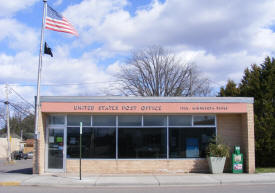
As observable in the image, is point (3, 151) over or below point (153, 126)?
below

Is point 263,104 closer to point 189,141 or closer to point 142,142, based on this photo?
point 189,141

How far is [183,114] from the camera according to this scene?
57.9ft

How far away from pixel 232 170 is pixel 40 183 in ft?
32.2

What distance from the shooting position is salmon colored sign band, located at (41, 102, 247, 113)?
16.8 metres

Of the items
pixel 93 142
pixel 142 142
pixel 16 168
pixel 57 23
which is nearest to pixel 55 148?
pixel 93 142

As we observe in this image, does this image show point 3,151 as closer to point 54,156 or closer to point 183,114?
point 54,156

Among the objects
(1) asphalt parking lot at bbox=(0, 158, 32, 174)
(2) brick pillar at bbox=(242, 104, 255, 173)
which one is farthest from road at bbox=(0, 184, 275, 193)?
(1) asphalt parking lot at bbox=(0, 158, 32, 174)

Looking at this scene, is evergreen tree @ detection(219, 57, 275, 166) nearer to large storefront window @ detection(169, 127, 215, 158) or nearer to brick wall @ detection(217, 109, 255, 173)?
brick wall @ detection(217, 109, 255, 173)

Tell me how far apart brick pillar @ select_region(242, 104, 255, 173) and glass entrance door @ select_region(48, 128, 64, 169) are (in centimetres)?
995

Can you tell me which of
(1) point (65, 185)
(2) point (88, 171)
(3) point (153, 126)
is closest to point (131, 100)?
(3) point (153, 126)

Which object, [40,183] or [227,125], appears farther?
[227,125]

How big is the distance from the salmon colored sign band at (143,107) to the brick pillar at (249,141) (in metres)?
0.41

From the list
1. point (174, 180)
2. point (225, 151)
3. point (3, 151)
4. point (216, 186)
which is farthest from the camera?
point (3, 151)

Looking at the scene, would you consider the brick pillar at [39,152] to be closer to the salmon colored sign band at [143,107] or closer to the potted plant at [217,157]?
the salmon colored sign band at [143,107]
